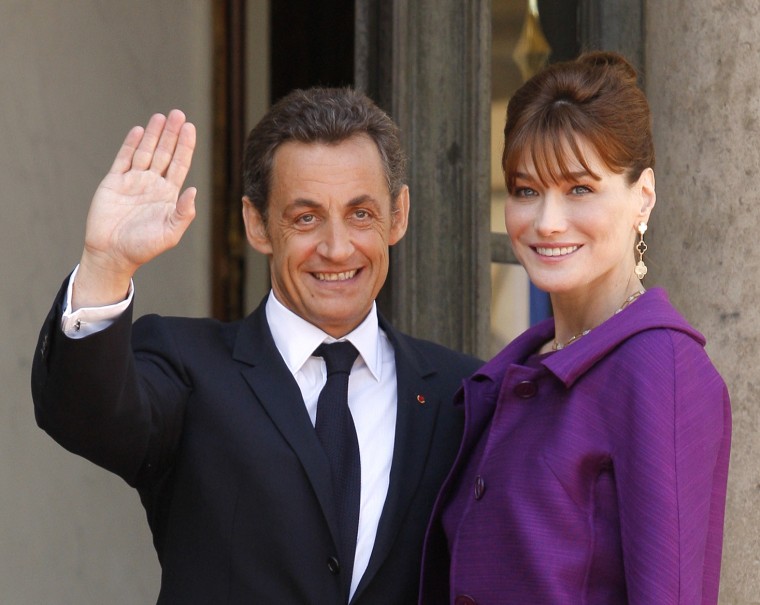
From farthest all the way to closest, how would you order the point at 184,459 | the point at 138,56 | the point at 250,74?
1. the point at 250,74
2. the point at 138,56
3. the point at 184,459

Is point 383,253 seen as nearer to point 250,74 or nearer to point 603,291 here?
point 603,291

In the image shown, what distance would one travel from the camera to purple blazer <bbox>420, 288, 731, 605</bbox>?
6.38 ft

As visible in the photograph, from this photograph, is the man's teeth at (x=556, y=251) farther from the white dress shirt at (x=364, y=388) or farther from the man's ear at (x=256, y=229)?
the man's ear at (x=256, y=229)

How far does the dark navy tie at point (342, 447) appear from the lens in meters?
2.37

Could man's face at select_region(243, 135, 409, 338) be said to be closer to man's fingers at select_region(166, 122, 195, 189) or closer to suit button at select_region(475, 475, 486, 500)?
man's fingers at select_region(166, 122, 195, 189)

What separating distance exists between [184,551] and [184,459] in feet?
0.55

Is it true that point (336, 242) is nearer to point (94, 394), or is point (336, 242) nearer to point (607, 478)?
point (94, 394)

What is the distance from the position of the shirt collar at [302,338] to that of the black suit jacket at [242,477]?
0.16ft

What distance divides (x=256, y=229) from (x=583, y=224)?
81 cm

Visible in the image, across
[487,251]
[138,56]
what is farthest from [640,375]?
[138,56]

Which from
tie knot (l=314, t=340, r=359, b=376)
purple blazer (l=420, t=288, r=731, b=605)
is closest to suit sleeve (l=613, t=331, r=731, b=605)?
purple blazer (l=420, t=288, r=731, b=605)

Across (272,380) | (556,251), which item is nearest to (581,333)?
(556,251)

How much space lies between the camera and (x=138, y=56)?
4301 millimetres

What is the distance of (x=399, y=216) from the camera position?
2.83 metres
